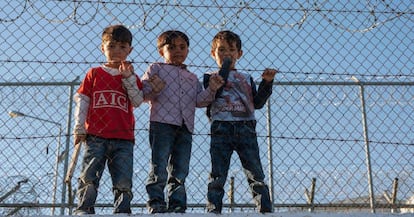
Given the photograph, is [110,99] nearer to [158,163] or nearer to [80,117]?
[80,117]

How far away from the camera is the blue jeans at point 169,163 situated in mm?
3387

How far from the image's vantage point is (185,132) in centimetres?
369

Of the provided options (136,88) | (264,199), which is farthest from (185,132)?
(264,199)

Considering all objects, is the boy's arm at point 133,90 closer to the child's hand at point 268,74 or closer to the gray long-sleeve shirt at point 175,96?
the gray long-sleeve shirt at point 175,96

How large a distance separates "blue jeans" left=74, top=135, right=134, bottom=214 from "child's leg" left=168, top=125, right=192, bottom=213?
0.84 feet

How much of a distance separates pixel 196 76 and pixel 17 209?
5.44 ft

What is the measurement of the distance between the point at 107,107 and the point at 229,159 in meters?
0.81

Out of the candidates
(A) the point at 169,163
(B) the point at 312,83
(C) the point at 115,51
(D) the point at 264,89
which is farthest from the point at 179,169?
(B) the point at 312,83

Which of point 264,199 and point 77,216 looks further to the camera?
point 264,199

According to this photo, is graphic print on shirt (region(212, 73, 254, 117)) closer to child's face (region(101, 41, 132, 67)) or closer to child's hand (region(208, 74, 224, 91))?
child's hand (region(208, 74, 224, 91))

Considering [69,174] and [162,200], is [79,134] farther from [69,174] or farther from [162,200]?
[162,200]

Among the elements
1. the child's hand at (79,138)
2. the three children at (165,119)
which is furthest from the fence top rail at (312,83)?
the child's hand at (79,138)

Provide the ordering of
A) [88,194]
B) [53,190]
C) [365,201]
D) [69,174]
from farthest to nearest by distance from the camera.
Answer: [365,201] < [53,190] < [69,174] < [88,194]

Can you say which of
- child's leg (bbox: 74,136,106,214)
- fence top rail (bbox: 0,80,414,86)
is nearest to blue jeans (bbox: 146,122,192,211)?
child's leg (bbox: 74,136,106,214)
